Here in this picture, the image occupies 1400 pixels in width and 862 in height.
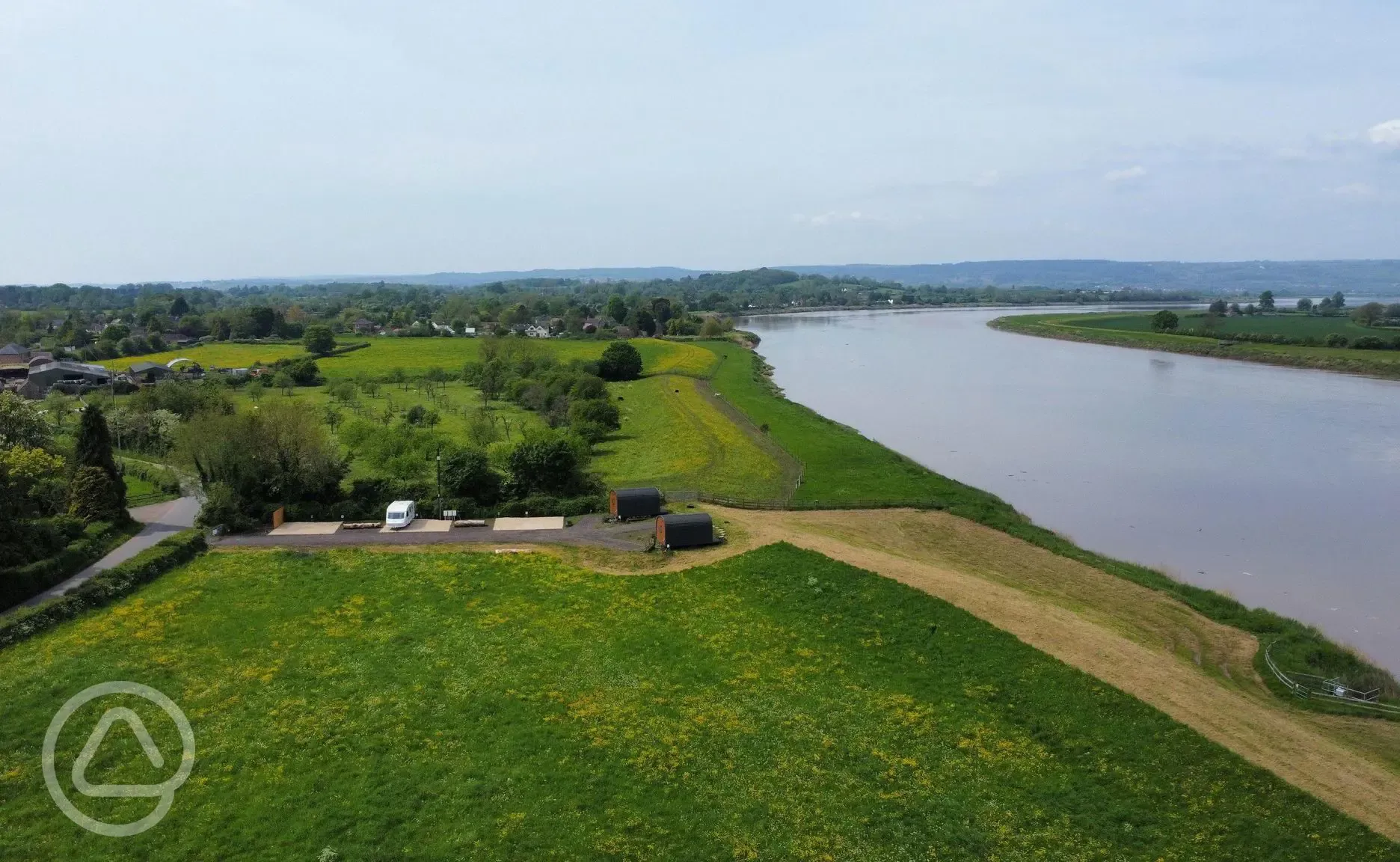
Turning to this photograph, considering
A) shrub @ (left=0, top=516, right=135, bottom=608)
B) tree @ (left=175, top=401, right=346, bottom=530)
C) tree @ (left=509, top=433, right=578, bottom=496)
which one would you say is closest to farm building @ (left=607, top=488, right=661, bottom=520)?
tree @ (left=509, top=433, right=578, bottom=496)

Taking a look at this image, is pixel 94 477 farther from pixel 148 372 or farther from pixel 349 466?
pixel 148 372

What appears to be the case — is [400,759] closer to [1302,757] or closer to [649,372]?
[1302,757]

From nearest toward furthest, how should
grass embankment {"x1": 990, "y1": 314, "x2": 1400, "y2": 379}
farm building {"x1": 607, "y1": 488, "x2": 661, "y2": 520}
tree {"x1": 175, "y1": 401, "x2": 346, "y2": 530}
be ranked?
1. farm building {"x1": 607, "y1": 488, "x2": 661, "y2": 520}
2. tree {"x1": 175, "y1": 401, "x2": 346, "y2": 530}
3. grass embankment {"x1": 990, "y1": 314, "x2": 1400, "y2": 379}

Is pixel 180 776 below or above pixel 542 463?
below

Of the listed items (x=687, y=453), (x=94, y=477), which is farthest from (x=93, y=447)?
(x=687, y=453)

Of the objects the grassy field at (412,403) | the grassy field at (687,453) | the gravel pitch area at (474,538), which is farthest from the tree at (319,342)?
the gravel pitch area at (474,538)

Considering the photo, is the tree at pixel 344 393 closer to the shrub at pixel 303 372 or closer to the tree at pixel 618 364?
the shrub at pixel 303 372

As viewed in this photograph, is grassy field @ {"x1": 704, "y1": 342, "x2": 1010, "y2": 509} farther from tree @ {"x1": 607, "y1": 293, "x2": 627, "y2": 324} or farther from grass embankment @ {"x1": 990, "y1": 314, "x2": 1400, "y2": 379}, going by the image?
tree @ {"x1": 607, "y1": 293, "x2": 627, "y2": 324}

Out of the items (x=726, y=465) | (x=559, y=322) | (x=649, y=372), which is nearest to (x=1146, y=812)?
(x=726, y=465)
